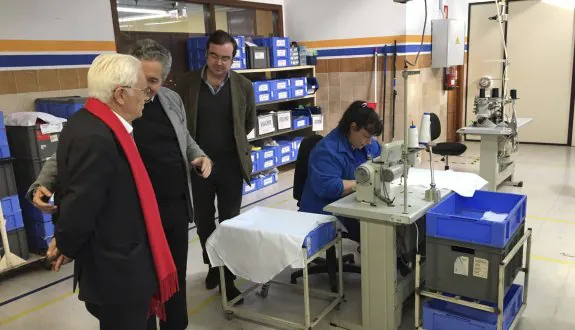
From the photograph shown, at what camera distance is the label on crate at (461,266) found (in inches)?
86.3

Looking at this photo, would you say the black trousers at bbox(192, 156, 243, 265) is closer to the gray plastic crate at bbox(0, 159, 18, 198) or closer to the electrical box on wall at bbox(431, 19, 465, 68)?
the gray plastic crate at bbox(0, 159, 18, 198)

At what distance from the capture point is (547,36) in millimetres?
6906

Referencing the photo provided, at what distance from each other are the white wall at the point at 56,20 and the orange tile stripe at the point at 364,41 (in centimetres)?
296

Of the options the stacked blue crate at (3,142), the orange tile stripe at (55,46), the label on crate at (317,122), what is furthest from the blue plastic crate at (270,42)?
the stacked blue crate at (3,142)

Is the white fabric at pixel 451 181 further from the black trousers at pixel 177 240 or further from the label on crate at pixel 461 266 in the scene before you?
the black trousers at pixel 177 240

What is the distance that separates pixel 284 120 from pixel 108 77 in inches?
172

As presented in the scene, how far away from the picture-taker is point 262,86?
5273 millimetres

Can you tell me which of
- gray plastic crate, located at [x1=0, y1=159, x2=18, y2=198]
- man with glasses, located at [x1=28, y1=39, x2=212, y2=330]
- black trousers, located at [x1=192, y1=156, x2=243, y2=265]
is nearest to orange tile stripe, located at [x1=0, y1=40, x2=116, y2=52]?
gray plastic crate, located at [x1=0, y1=159, x2=18, y2=198]

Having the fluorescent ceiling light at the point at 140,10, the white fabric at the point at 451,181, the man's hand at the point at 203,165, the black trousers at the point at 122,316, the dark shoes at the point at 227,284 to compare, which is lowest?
the dark shoes at the point at 227,284

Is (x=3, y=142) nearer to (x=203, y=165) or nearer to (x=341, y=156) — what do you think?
(x=203, y=165)

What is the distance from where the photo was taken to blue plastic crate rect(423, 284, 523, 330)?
7.41ft

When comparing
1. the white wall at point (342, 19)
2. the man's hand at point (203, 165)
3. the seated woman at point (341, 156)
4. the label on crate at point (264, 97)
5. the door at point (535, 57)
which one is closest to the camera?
the man's hand at point (203, 165)

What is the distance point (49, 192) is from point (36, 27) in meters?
2.58

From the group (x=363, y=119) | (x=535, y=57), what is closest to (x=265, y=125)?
(x=363, y=119)
